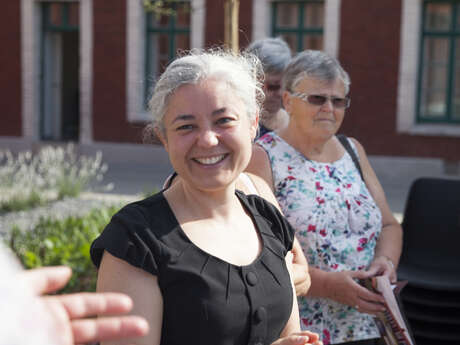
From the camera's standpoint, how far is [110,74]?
14.8 meters

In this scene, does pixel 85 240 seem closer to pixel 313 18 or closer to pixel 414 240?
pixel 414 240

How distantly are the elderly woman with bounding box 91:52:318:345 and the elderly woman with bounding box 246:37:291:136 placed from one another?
51.6 inches

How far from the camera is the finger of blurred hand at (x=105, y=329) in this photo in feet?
→ 3.54

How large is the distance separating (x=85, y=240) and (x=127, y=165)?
343 inches

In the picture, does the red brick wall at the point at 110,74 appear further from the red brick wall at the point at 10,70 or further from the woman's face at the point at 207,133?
the woman's face at the point at 207,133

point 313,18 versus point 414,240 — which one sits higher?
point 313,18

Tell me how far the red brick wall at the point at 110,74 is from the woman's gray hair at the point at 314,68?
11721mm

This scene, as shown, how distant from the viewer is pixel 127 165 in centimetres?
1450

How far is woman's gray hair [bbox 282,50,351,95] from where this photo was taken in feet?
9.53

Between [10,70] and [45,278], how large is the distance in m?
15.4

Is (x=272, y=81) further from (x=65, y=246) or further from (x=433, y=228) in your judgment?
(x=65, y=246)

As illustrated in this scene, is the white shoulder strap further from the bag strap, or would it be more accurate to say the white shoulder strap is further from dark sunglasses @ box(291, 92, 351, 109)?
the bag strap

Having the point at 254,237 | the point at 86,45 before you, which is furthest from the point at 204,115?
the point at 86,45

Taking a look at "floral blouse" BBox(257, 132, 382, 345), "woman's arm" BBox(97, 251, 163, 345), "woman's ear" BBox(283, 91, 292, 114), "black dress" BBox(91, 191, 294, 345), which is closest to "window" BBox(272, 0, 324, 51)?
"woman's ear" BBox(283, 91, 292, 114)
